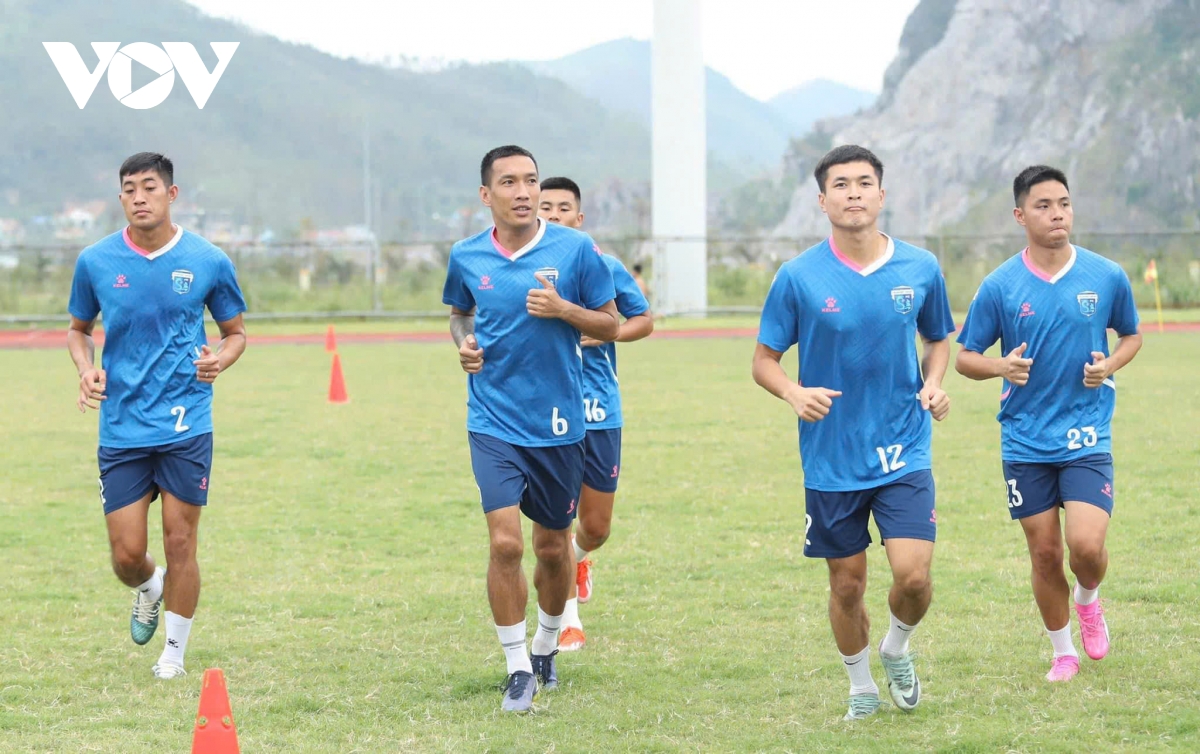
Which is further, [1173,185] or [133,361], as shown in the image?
[1173,185]

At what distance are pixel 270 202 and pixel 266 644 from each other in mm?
114523

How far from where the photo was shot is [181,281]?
A: 7.04 m

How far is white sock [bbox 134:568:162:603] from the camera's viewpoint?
7.28 meters

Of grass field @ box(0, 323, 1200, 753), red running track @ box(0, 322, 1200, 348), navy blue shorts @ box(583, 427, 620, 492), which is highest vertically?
navy blue shorts @ box(583, 427, 620, 492)

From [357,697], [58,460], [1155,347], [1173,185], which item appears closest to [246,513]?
[58,460]

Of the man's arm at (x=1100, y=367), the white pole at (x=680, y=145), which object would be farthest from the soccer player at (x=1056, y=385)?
the white pole at (x=680, y=145)

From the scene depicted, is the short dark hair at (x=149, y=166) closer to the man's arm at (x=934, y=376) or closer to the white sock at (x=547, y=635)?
the white sock at (x=547, y=635)

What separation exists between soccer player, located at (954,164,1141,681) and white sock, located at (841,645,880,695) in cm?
93

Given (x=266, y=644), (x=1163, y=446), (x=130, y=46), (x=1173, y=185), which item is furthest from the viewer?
(x=130, y=46)

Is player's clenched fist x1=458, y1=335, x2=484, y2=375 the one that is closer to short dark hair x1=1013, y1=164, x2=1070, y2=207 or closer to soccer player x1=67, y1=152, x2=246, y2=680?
soccer player x1=67, y1=152, x2=246, y2=680

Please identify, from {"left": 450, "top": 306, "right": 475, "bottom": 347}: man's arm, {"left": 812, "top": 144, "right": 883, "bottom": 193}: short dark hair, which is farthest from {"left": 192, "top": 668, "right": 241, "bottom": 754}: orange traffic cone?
{"left": 812, "top": 144, "right": 883, "bottom": 193}: short dark hair

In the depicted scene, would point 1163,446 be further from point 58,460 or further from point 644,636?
point 58,460

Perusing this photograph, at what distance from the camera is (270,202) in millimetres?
118375

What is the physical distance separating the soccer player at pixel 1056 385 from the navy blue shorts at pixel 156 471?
3546 mm
